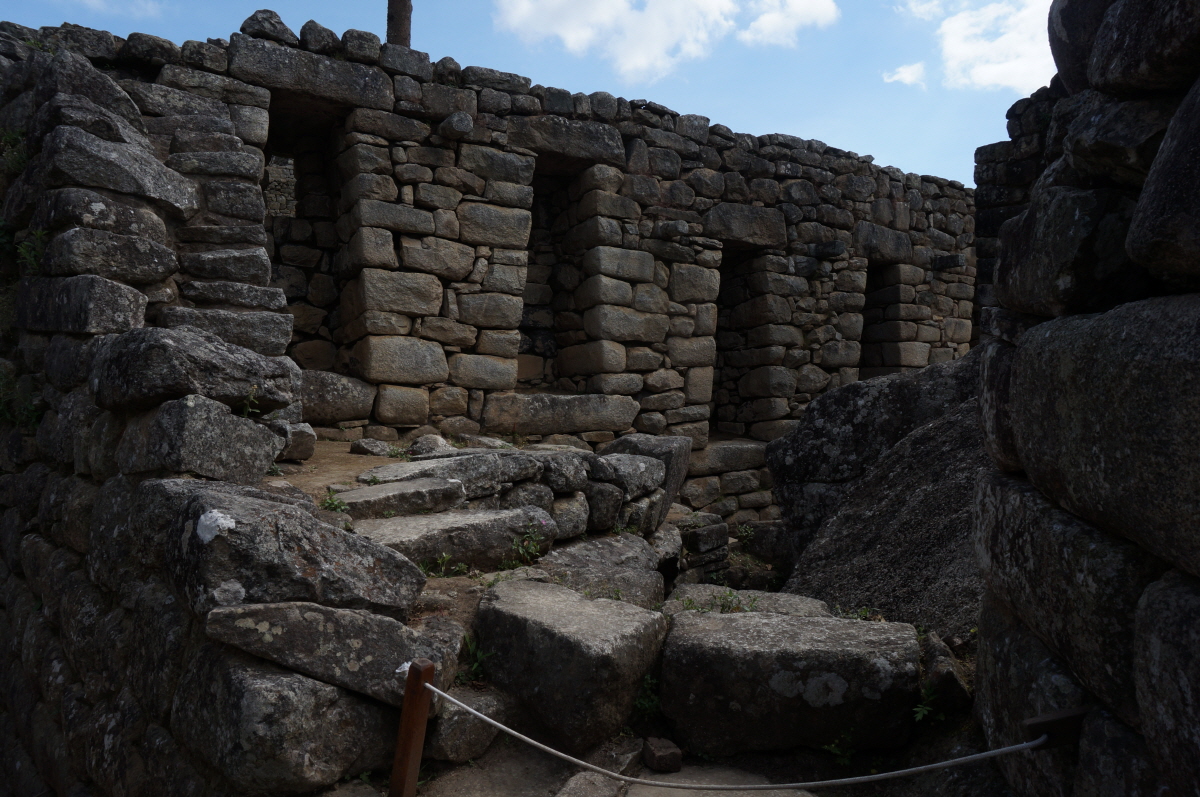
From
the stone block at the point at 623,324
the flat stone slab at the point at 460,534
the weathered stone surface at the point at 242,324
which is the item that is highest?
the stone block at the point at 623,324

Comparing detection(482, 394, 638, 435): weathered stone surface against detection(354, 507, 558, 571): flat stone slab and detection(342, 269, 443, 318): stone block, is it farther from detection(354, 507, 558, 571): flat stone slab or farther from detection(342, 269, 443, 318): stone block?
detection(354, 507, 558, 571): flat stone slab

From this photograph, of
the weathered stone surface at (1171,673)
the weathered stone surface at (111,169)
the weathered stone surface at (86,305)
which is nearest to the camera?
the weathered stone surface at (1171,673)

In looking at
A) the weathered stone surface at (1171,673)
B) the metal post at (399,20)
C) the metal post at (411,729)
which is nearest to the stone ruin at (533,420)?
the weathered stone surface at (1171,673)

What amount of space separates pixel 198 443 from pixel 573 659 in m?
1.60

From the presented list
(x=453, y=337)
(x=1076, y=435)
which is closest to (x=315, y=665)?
(x=1076, y=435)

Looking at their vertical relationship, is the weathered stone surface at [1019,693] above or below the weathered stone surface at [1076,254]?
below

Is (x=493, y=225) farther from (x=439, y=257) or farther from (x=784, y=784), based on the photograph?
(x=784, y=784)

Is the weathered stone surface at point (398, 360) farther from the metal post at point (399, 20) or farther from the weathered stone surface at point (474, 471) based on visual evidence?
the metal post at point (399, 20)

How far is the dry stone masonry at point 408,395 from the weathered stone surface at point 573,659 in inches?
0.5

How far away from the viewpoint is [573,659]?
8.14ft

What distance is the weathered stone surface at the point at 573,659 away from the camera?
2457 millimetres

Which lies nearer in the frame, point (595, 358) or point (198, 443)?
point (198, 443)

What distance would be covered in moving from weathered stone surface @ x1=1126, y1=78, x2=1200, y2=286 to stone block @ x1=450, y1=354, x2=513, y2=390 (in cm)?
566

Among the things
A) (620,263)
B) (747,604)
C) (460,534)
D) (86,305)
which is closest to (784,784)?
(747,604)
